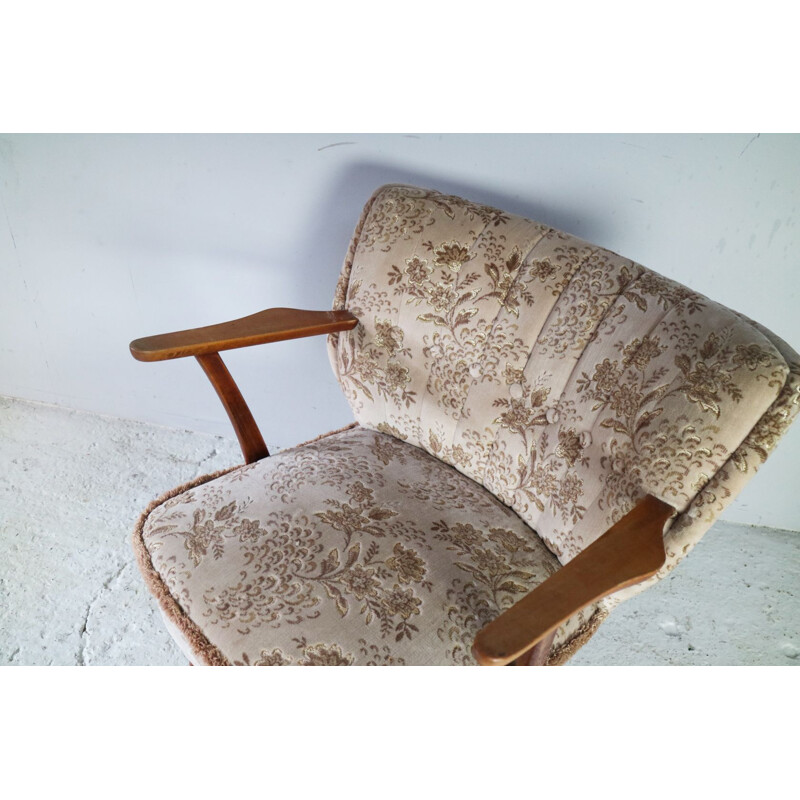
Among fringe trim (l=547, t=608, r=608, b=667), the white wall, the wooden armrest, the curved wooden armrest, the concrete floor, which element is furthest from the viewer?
the concrete floor

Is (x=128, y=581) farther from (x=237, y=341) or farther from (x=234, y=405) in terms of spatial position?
(x=237, y=341)

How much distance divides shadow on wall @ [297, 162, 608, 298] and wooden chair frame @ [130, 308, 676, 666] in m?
0.39

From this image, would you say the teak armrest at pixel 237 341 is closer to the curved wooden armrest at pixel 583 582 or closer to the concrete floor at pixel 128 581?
the concrete floor at pixel 128 581

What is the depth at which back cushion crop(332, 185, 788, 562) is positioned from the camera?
82 cm

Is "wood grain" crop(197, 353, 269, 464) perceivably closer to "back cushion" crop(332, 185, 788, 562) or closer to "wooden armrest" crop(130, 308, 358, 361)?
"wooden armrest" crop(130, 308, 358, 361)

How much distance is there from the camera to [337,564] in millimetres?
938

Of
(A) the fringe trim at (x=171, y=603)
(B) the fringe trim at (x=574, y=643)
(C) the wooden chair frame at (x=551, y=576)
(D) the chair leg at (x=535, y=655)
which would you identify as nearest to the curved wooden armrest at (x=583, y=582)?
(C) the wooden chair frame at (x=551, y=576)

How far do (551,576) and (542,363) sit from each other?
41 centimetres

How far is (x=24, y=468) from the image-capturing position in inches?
69.9

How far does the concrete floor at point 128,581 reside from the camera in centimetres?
132

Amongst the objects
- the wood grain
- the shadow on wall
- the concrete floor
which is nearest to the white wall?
the shadow on wall

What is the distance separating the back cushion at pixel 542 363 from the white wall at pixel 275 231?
21 cm
